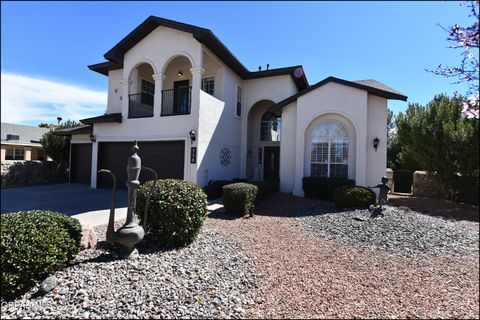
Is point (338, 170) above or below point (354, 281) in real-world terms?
above

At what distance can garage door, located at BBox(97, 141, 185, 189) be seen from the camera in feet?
36.8

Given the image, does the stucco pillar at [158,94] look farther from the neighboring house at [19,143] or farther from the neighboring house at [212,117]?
the neighboring house at [19,143]

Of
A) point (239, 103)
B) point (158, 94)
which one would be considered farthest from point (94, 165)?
point (239, 103)

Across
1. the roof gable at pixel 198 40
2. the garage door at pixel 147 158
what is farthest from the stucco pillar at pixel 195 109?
the roof gable at pixel 198 40

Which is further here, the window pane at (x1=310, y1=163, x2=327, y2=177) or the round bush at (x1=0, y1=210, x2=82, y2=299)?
the window pane at (x1=310, y1=163, x2=327, y2=177)

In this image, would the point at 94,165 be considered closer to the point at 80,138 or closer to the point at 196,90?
the point at 80,138

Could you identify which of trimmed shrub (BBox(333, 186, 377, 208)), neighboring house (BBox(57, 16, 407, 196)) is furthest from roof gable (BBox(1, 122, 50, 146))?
trimmed shrub (BBox(333, 186, 377, 208))

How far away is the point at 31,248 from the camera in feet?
10.1

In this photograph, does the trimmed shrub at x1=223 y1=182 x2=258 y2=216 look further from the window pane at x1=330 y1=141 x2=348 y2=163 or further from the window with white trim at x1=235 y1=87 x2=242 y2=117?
the window with white trim at x1=235 y1=87 x2=242 y2=117

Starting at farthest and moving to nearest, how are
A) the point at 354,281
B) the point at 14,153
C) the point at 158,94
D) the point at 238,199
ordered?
1. the point at 14,153
2. the point at 158,94
3. the point at 238,199
4. the point at 354,281

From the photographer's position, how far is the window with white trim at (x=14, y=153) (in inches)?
906

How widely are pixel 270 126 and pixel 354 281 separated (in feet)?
40.1

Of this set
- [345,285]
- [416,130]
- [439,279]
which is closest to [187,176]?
[345,285]

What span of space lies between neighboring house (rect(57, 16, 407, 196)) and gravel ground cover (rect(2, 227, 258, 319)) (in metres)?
6.70
